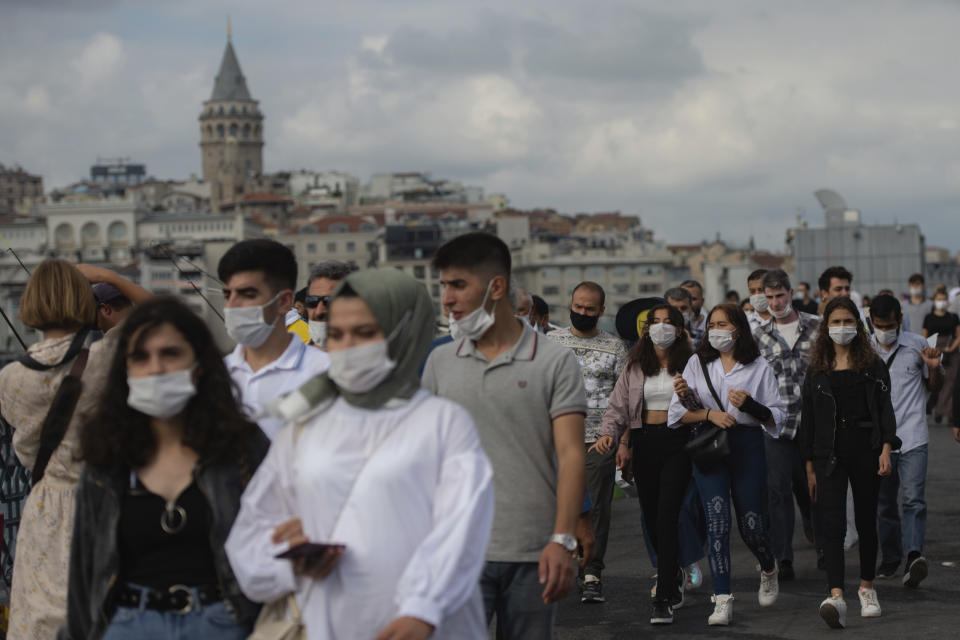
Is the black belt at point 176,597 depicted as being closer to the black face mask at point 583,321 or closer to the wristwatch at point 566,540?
the wristwatch at point 566,540

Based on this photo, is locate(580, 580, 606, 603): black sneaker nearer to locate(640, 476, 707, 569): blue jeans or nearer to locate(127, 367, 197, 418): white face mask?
locate(640, 476, 707, 569): blue jeans

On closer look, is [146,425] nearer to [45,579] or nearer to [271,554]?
[271,554]

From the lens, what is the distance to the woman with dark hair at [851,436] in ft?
29.2

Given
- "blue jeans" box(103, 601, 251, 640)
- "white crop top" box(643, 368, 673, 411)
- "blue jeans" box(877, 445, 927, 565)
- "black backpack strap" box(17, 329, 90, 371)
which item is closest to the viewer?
"blue jeans" box(103, 601, 251, 640)

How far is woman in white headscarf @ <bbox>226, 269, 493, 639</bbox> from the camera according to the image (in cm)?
404

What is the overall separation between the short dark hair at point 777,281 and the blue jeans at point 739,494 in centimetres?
198

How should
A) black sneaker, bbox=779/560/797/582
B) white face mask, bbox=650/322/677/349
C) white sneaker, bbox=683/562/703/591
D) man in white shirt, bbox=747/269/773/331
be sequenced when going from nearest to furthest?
1. white face mask, bbox=650/322/677/349
2. white sneaker, bbox=683/562/703/591
3. black sneaker, bbox=779/560/797/582
4. man in white shirt, bbox=747/269/773/331

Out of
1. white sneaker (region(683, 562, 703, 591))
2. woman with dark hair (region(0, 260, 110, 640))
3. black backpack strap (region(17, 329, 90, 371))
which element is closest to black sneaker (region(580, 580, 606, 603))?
white sneaker (region(683, 562, 703, 591))

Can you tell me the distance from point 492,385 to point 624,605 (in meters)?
4.35

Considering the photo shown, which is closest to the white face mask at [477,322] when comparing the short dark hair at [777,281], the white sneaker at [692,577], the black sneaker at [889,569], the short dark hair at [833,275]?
the white sneaker at [692,577]

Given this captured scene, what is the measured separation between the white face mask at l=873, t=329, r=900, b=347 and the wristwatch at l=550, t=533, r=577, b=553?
5.68m

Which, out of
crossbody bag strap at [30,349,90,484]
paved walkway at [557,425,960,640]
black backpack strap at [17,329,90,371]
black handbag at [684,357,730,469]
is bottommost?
paved walkway at [557,425,960,640]

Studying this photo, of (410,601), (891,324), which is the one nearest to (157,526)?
(410,601)

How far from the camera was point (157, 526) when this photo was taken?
4.29m
